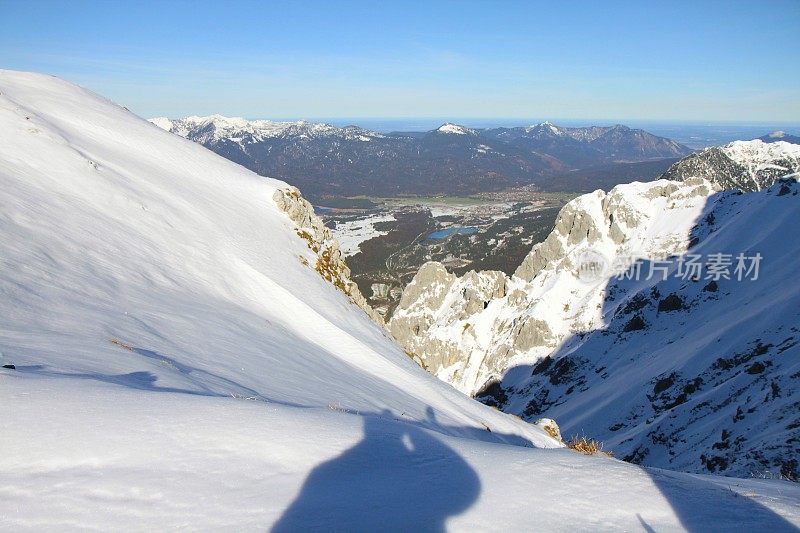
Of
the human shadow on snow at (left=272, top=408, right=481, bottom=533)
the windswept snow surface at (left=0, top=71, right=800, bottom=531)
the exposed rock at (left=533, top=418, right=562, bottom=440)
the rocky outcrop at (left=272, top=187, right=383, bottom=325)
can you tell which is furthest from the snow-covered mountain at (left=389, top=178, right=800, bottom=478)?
the human shadow on snow at (left=272, top=408, right=481, bottom=533)

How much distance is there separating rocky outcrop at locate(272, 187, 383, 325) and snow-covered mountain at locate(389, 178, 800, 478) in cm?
2792

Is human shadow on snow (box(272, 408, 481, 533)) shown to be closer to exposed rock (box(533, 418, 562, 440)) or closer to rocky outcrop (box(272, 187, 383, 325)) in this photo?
exposed rock (box(533, 418, 562, 440))

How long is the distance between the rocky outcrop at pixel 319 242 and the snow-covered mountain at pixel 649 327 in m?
27.9

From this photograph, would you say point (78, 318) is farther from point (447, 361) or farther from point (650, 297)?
point (447, 361)

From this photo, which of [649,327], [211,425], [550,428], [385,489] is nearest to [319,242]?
Result: [550,428]

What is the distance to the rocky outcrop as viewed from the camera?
31094 mm

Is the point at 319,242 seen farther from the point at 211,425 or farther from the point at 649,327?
the point at 649,327

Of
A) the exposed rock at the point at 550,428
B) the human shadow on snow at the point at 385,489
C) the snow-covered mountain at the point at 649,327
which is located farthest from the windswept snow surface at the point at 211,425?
the snow-covered mountain at the point at 649,327

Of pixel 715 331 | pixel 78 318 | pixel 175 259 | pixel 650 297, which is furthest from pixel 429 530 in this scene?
pixel 650 297

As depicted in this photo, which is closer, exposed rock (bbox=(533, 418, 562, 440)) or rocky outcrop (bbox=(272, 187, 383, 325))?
exposed rock (bbox=(533, 418, 562, 440))

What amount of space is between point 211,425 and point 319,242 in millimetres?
28769

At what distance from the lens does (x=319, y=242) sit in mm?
34156

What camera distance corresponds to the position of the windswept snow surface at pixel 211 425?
4.70 meters

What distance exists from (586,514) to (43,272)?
1325 centimetres
